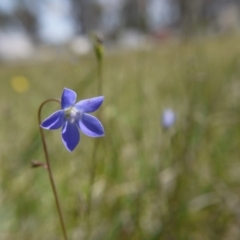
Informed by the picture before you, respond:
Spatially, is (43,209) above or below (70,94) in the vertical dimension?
below

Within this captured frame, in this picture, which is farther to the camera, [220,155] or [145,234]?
[220,155]

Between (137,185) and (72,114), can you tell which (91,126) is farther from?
(137,185)

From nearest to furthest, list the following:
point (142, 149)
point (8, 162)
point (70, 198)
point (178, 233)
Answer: point (178, 233) < point (70, 198) < point (142, 149) < point (8, 162)

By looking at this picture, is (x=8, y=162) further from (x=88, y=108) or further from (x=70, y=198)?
(x=88, y=108)

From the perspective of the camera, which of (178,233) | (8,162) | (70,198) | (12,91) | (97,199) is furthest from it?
(12,91)

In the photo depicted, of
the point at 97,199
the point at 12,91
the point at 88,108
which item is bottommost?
the point at 12,91

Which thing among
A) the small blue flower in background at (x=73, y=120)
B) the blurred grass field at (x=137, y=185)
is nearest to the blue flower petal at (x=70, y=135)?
the small blue flower in background at (x=73, y=120)

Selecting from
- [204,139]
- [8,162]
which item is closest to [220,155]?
[204,139]

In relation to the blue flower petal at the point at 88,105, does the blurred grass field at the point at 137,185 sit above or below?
below

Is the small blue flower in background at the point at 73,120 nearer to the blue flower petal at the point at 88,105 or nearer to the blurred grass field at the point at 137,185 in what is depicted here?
the blue flower petal at the point at 88,105
